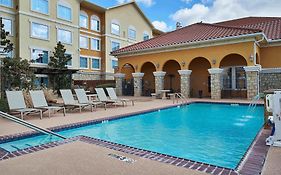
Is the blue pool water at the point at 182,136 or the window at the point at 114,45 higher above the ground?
the window at the point at 114,45

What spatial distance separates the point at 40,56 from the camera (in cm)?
2691

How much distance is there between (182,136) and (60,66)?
21.9 meters

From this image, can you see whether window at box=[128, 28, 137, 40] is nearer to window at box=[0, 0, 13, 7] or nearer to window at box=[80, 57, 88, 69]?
window at box=[80, 57, 88, 69]

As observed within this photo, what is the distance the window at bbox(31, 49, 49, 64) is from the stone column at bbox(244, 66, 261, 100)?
833 inches

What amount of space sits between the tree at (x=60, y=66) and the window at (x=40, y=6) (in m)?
4.09

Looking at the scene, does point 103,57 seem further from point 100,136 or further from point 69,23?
point 100,136

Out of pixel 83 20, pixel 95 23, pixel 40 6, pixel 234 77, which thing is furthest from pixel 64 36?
pixel 234 77

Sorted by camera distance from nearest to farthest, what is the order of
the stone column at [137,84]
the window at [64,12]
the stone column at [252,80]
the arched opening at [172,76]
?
the stone column at [252,80], the stone column at [137,84], the arched opening at [172,76], the window at [64,12]

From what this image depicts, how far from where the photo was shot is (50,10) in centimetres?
2786

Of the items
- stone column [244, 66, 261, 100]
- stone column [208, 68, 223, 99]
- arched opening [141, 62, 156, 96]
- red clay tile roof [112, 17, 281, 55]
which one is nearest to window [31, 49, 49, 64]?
red clay tile roof [112, 17, 281, 55]

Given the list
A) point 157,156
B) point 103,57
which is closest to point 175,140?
point 157,156

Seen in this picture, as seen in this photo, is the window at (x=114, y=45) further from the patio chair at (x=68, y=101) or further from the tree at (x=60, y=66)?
the patio chair at (x=68, y=101)

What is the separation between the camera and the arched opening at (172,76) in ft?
80.5

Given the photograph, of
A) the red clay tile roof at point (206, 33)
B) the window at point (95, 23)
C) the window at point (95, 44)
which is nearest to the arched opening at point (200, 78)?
the red clay tile roof at point (206, 33)
